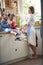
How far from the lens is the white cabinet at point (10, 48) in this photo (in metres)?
3.24

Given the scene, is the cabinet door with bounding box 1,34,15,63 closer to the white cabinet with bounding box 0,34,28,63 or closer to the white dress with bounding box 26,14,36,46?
the white cabinet with bounding box 0,34,28,63

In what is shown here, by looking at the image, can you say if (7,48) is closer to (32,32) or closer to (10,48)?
(10,48)

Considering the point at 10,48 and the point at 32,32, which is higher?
the point at 32,32

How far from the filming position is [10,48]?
3.37m

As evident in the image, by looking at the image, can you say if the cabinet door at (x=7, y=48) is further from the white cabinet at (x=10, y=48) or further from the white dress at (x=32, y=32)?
the white dress at (x=32, y=32)

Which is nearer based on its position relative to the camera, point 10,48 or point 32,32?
point 10,48

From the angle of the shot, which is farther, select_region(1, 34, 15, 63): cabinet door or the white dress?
the white dress

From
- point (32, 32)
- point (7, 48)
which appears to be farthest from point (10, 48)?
point (32, 32)

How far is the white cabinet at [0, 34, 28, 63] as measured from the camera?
324 centimetres

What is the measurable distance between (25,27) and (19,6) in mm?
517

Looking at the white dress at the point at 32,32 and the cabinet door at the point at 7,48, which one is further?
the white dress at the point at 32,32

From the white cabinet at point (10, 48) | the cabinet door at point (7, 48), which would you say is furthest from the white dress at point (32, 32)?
the cabinet door at point (7, 48)

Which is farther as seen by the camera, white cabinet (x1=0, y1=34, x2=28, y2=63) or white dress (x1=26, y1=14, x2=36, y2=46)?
white dress (x1=26, y1=14, x2=36, y2=46)

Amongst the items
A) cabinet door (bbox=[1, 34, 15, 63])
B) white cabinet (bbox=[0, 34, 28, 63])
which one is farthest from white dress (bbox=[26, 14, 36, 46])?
cabinet door (bbox=[1, 34, 15, 63])
